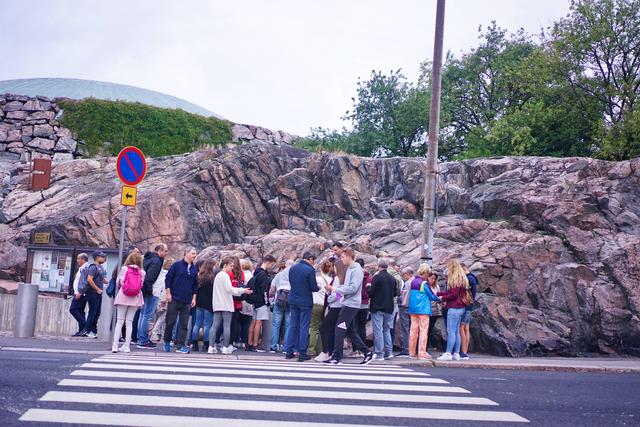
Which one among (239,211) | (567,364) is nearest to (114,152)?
(239,211)

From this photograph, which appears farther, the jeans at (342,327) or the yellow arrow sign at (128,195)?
the yellow arrow sign at (128,195)

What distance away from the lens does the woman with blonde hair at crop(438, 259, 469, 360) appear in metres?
13.9

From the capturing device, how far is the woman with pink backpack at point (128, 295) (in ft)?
41.0

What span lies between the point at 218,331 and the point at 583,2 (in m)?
26.4

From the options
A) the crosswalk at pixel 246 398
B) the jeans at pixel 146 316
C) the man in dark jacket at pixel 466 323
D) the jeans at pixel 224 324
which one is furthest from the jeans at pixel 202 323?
the man in dark jacket at pixel 466 323

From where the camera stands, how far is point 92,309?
619 inches

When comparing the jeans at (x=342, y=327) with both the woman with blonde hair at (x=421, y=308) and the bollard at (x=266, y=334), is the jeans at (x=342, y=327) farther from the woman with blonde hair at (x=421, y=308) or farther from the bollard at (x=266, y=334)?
the bollard at (x=266, y=334)

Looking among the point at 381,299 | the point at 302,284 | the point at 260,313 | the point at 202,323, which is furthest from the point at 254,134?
the point at 302,284

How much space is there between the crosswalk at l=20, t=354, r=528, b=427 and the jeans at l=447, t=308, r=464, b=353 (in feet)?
10.4

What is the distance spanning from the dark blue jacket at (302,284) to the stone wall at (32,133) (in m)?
23.7

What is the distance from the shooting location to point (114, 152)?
33.9 meters

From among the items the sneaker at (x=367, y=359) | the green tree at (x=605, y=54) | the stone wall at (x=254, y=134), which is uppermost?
the green tree at (x=605, y=54)

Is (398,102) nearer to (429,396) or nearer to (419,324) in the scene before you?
(419,324)

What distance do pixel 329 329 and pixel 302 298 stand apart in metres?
1.04
